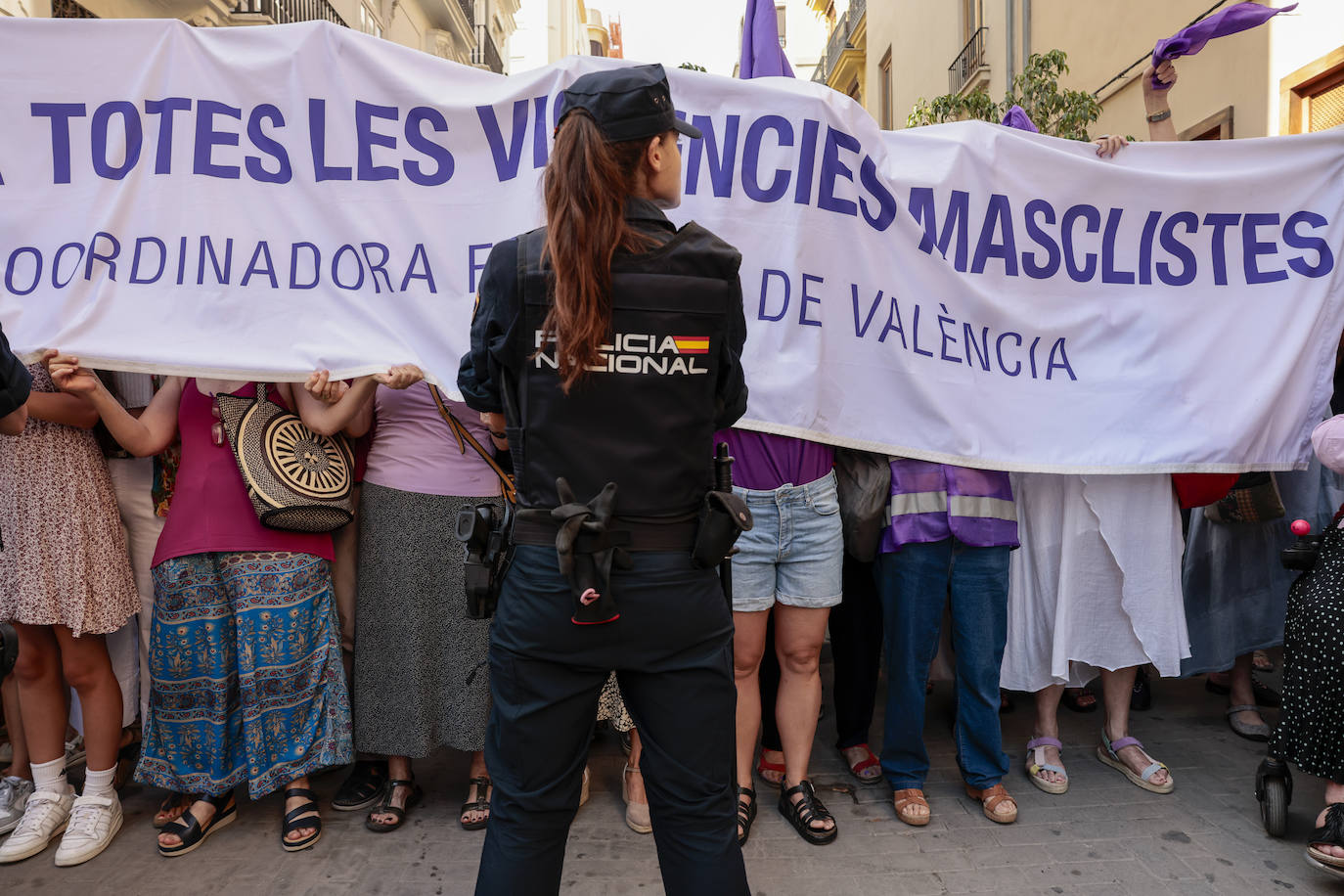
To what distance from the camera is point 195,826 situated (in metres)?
3.25

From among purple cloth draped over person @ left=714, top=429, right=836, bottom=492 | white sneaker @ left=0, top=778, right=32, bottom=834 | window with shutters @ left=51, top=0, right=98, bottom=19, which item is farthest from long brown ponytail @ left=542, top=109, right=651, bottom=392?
window with shutters @ left=51, top=0, right=98, bottom=19

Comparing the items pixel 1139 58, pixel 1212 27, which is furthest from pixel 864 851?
pixel 1139 58

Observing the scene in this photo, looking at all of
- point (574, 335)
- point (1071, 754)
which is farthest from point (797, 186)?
point (1071, 754)

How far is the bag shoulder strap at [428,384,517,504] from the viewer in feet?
11.2

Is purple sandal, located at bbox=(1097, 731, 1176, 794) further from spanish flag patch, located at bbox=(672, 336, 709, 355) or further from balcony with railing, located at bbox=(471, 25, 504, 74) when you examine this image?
balcony with railing, located at bbox=(471, 25, 504, 74)

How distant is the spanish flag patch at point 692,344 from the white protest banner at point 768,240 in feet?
4.22

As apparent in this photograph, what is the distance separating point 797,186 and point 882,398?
0.80 meters

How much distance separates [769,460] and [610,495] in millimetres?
1430

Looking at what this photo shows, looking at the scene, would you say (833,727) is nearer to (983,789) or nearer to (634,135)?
(983,789)

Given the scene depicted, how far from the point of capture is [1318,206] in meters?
3.93

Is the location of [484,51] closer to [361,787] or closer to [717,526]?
[361,787]

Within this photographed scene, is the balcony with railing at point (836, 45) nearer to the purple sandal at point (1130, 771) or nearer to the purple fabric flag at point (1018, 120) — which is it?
the purple fabric flag at point (1018, 120)

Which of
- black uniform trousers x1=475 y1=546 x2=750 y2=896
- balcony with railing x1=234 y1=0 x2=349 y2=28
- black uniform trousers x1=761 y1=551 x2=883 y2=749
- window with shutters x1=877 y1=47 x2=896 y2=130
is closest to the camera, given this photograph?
black uniform trousers x1=475 y1=546 x2=750 y2=896

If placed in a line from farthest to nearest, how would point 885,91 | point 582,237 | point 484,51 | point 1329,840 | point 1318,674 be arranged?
point 484,51 < point 885,91 < point 1318,674 < point 1329,840 < point 582,237
